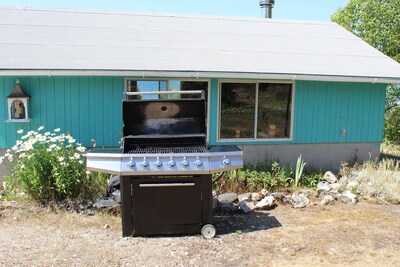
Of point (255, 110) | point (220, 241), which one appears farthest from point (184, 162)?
point (255, 110)

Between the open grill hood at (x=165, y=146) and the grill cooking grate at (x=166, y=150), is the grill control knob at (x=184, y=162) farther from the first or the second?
the grill cooking grate at (x=166, y=150)

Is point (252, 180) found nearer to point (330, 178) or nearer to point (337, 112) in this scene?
point (330, 178)

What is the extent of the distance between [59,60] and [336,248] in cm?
601

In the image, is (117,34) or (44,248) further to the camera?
(117,34)

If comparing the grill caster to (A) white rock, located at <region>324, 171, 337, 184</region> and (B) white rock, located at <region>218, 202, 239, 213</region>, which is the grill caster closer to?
(B) white rock, located at <region>218, 202, 239, 213</region>

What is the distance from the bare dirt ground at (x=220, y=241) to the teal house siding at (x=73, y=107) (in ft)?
6.39

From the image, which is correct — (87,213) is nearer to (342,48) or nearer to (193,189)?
(193,189)

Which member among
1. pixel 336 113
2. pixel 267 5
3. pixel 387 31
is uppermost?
pixel 267 5

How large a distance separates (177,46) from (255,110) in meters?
2.40

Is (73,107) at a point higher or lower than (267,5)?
lower

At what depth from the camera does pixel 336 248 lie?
4.73m

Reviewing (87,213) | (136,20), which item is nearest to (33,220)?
(87,213)

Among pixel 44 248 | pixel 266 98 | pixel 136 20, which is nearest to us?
pixel 44 248

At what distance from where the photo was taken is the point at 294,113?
8.30 m
